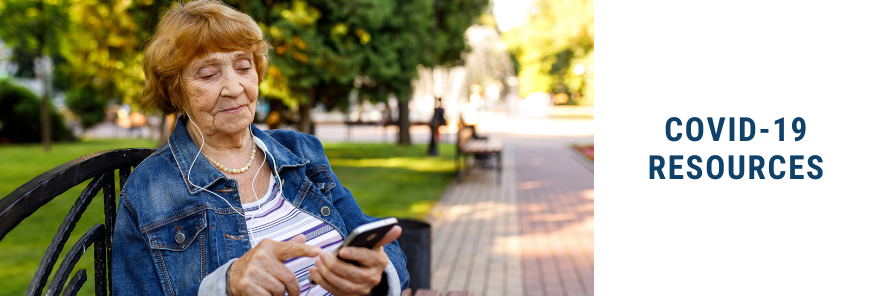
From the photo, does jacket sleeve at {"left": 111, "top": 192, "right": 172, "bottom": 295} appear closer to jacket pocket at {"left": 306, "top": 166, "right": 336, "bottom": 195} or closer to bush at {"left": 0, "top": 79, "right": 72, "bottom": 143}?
jacket pocket at {"left": 306, "top": 166, "right": 336, "bottom": 195}

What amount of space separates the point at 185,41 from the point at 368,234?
0.76m

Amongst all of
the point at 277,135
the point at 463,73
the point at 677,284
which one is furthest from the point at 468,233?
the point at 463,73

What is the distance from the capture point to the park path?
4664 millimetres

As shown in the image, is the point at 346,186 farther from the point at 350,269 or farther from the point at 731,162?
the point at 350,269

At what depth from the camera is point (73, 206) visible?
159cm

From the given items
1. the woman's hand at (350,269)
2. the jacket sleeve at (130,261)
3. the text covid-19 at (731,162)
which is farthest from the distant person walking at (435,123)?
the woman's hand at (350,269)

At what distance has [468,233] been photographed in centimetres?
639

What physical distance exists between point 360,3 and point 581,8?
A: 1539 cm

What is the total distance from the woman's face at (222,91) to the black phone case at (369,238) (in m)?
0.61

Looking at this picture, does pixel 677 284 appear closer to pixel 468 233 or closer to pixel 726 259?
pixel 726 259

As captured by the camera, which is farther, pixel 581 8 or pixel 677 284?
pixel 581 8

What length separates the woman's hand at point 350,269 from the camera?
4.50ft

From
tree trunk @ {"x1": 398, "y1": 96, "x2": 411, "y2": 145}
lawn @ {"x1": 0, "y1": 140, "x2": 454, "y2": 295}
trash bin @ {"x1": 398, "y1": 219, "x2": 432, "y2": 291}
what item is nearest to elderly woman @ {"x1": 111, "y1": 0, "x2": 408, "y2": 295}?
trash bin @ {"x1": 398, "y1": 219, "x2": 432, "y2": 291}

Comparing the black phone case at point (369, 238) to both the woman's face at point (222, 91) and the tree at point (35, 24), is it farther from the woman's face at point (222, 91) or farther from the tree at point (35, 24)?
the tree at point (35, 24)
